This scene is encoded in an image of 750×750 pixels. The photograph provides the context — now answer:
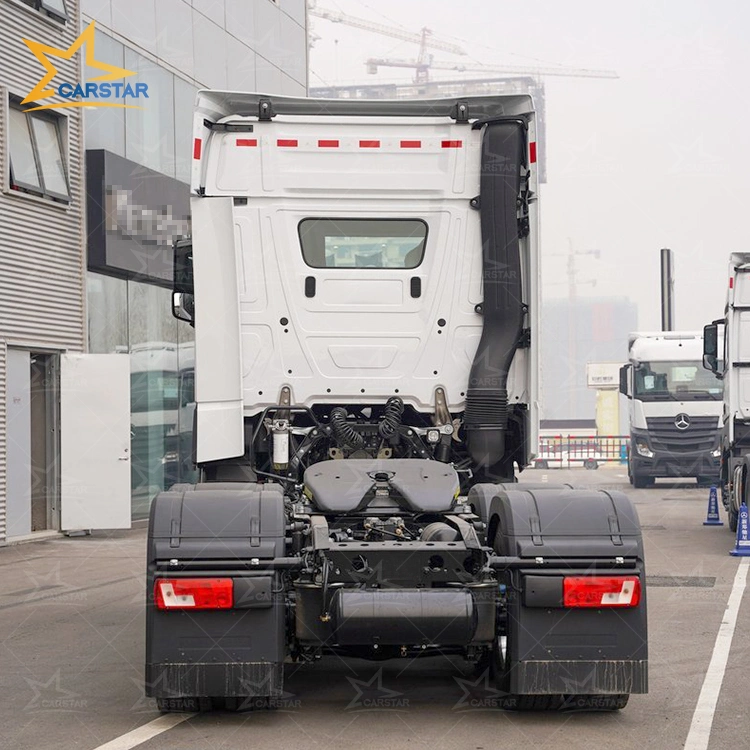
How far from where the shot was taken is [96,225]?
20.5m


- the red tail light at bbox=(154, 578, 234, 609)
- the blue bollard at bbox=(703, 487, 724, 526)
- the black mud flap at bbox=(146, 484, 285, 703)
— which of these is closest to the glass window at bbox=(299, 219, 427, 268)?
the black mud flap at bbox=(146, 484, 285, 703)

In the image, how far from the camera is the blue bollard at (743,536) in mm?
16516

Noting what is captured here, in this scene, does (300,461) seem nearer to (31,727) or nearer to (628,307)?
(31,727)

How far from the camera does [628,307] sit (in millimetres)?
93000

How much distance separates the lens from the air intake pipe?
31.2ft

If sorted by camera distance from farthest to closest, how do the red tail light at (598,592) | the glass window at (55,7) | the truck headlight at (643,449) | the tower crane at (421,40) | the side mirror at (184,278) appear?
the tower crane at (421,40) < the truck headlight at (643,449) < the glass window at (55,7) < the side mirror at (184,278) < the red tail light at (598,592)

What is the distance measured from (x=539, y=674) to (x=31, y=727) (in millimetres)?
2525

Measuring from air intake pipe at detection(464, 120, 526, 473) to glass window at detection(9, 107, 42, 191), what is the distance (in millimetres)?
10394

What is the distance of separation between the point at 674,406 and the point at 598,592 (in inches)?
1023

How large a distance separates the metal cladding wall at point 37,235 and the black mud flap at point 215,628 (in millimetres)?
11895

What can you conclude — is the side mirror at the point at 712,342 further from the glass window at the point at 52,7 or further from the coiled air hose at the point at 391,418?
the coiled air hose at the point at 391,418

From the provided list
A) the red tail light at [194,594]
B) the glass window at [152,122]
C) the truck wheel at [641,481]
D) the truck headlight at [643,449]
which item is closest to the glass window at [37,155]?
the glass window at [152,122]

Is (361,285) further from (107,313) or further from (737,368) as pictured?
(107,313)

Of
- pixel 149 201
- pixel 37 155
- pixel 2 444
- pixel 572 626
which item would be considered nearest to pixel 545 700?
pixel 572 626
